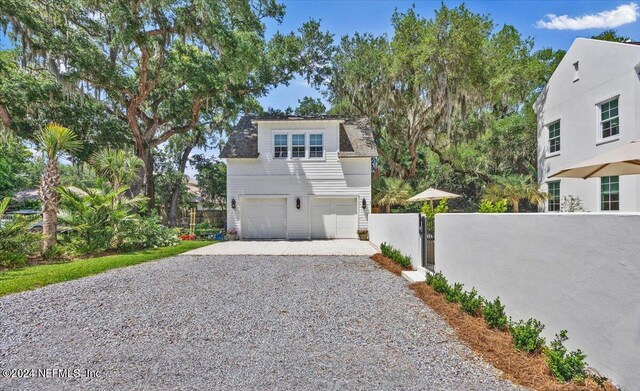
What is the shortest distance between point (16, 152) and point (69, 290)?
23695mm

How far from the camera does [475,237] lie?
14.8ft

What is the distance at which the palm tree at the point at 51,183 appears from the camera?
30.2 feet

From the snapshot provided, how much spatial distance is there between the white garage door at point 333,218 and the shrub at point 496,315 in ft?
36.8

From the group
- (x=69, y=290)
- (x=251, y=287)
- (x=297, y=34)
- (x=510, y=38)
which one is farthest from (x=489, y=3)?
(x=69, y=290)

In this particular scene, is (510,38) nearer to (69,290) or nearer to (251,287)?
(251,287)

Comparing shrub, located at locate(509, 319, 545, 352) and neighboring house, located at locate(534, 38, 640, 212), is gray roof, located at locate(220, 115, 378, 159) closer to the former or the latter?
neighboring house, located at locate(534, 38, 640, 212)

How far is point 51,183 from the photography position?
947cm

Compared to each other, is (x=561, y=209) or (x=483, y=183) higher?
(x=483, y=183)

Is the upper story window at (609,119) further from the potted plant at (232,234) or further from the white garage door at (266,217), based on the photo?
the potted plant at (232,234)

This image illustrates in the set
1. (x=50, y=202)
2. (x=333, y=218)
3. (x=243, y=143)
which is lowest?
(x=333, y=218)

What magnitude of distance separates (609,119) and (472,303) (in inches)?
409

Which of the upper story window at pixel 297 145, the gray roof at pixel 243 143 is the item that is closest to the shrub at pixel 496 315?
the upper story window at pixel 297 145

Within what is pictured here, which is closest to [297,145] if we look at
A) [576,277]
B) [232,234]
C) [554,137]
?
[232,234]

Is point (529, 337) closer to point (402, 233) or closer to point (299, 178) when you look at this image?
point (402, 233)
